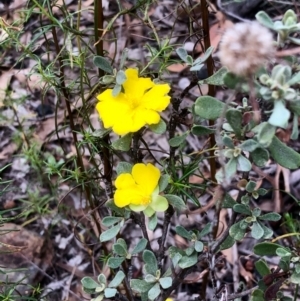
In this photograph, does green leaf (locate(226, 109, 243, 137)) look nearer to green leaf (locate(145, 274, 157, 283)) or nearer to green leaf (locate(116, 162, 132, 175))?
green leaf (locate(116, 162, 132, 175))

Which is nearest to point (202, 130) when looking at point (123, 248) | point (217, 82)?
point (217, 82)

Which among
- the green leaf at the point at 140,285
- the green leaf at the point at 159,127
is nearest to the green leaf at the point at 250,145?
the green leaf at the point at 159,127

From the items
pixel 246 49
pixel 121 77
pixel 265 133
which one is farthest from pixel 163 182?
pixel 246 49

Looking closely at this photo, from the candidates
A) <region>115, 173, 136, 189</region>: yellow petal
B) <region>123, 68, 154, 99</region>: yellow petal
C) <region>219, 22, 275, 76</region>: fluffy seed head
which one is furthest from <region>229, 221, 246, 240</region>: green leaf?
<region>219, 22, 275, 76</region>: fluffy seed head

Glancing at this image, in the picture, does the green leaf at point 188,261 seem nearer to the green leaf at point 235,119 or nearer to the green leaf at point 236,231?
the green leaf at point 236,231

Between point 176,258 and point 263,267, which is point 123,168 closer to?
point 176,258

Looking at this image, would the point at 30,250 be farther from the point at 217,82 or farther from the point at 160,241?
the point at 217,82
